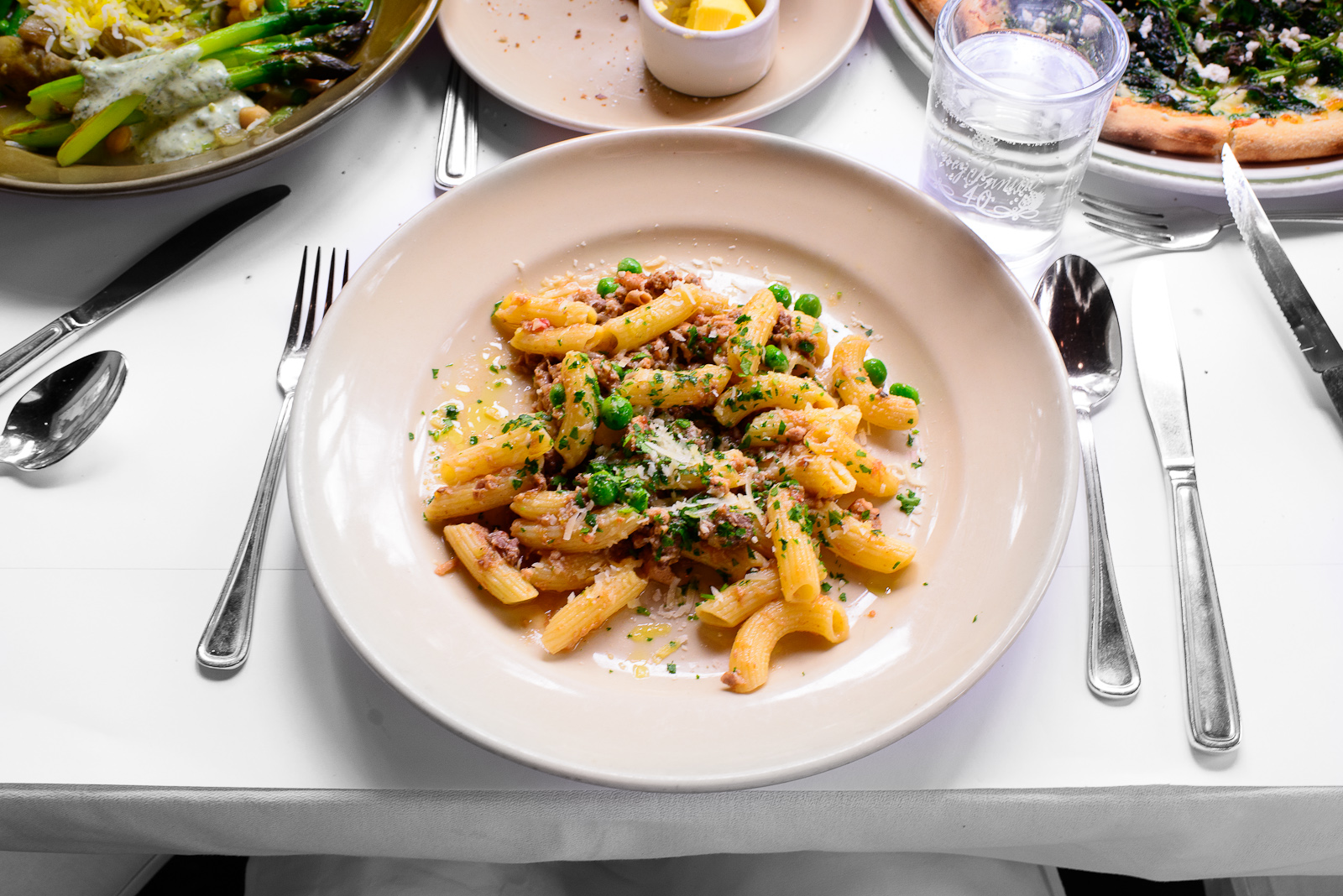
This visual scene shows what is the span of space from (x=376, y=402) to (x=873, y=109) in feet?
5.08

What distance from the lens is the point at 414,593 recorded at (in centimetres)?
155

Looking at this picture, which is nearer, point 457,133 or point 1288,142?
point 1288,142

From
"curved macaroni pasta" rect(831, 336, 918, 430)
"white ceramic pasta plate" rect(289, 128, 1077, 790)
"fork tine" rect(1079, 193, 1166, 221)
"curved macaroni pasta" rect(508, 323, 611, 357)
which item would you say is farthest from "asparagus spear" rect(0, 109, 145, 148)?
"fork tine" rect(1079, 193, 1166, 221)

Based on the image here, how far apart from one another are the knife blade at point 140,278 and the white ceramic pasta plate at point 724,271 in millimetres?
577

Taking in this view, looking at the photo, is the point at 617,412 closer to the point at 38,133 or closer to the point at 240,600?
the point at 240,600

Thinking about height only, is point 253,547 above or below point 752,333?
below

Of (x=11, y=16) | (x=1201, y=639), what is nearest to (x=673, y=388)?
(x=1201, y=639)

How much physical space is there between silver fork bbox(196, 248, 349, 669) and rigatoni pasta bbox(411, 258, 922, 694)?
340 mm

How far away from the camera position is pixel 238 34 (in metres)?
2.31

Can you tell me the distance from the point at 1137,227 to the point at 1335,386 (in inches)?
21.7

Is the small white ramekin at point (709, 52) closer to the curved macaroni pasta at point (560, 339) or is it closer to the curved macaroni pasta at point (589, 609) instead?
the curved macaroni pasta at point (560, 339)

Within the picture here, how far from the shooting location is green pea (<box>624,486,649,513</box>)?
5.17 feet

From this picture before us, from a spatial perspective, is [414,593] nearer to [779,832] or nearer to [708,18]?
[779,832]

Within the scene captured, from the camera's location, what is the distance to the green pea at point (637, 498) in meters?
1.58
